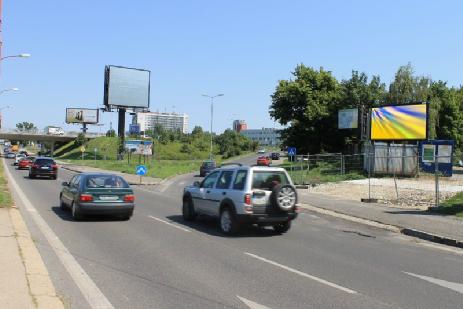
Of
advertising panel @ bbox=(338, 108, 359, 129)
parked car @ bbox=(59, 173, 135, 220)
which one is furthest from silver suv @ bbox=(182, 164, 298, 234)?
advertising panel @ bbox=(338, 108, 359, 129)

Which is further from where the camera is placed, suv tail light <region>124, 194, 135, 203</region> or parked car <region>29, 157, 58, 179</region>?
parked car <region>29, 157, 58, 179</region>

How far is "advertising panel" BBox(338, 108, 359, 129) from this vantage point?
5134cm

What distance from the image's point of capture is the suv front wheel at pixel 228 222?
13.0m

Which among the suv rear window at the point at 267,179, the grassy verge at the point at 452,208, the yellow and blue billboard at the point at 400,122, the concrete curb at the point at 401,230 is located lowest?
the concrete curb at the point at 401,230

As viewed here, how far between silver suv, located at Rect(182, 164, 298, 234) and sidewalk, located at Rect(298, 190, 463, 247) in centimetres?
379

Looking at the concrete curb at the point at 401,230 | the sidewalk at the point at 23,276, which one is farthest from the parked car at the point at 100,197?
the concrete curb at the point at 401,230

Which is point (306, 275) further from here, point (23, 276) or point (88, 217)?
point (88, 217)

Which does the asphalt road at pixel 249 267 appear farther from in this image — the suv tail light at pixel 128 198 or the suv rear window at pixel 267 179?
the suv rear window at pixel 267 179

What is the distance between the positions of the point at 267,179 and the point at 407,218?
6.23m

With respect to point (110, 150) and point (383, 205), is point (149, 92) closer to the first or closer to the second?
point (110, 150)

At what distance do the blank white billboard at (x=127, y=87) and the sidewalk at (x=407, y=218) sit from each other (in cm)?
6973

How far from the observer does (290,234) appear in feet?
45.2

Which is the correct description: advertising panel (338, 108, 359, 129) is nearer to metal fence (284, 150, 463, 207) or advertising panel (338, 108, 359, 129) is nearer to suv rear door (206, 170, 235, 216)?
metal fence (284, 150, 463, 207)

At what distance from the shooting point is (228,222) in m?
13.2
